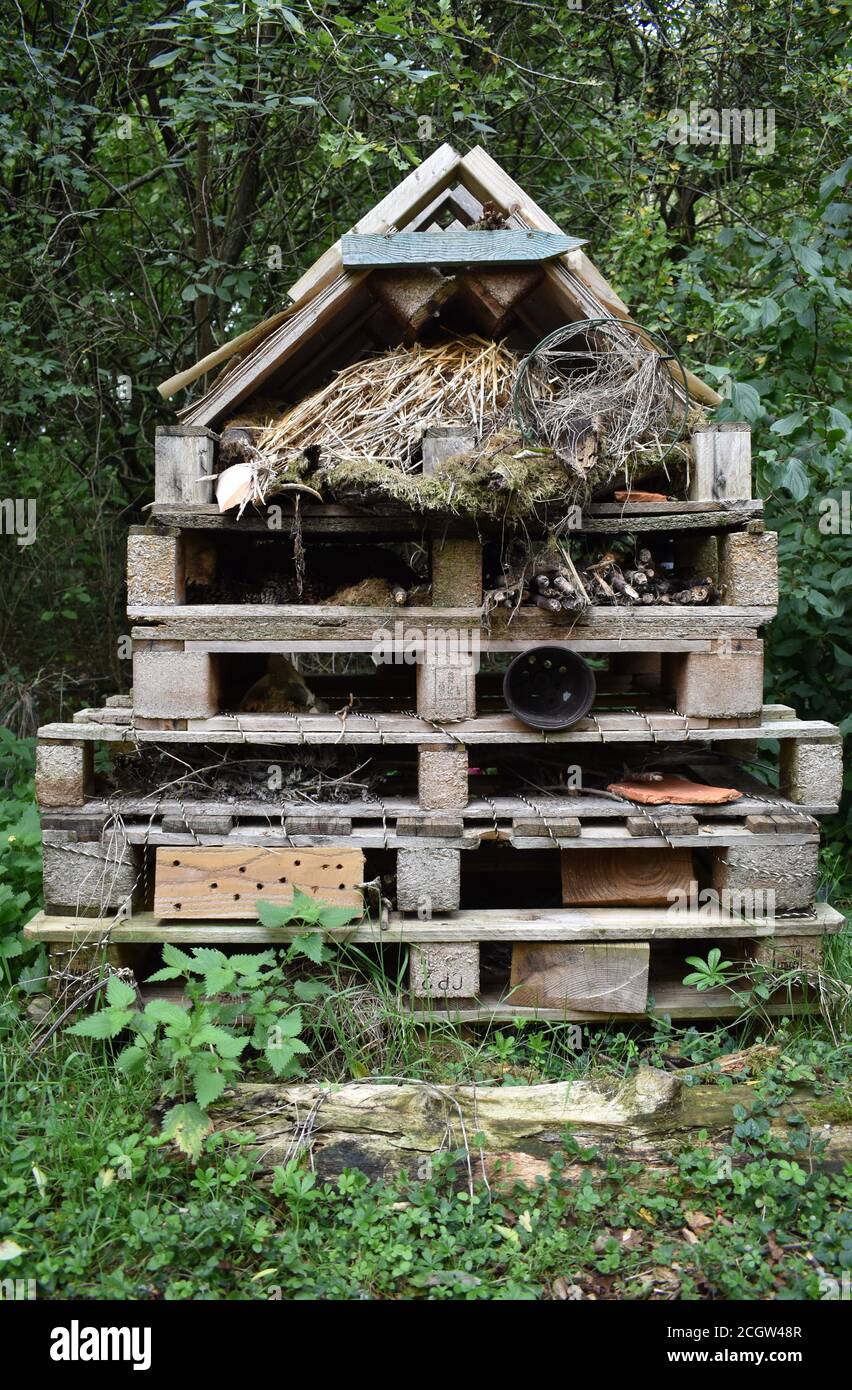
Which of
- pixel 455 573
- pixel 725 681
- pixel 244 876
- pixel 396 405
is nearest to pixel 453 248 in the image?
pixel 396 405

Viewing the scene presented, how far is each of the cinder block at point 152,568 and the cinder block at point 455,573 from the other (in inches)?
38.3

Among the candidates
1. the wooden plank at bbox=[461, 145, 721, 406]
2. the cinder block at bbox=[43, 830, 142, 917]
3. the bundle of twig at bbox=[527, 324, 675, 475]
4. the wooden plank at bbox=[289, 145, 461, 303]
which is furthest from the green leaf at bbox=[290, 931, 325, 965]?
the wooden plank at bbox=[461, 145, 721, 406]

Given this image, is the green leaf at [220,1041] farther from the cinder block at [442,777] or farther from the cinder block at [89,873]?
the cinder block at [442,777]

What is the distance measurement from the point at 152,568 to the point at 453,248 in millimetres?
1614

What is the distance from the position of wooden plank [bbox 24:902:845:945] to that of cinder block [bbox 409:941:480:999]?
0.05 meters

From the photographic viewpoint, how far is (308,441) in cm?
360

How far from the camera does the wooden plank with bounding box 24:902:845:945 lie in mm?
3537

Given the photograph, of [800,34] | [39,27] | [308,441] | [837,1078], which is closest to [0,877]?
[308,441]

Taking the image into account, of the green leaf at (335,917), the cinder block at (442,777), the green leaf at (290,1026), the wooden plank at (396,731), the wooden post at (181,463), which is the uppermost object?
the wooden post at (181,463)

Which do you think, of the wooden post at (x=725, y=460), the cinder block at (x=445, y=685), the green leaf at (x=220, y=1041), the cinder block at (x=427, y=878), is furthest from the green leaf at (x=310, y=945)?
the wooden post at (x=725, y=460)

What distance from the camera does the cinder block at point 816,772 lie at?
3.72 m

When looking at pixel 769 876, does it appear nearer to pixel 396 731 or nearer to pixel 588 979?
pixel 588 979

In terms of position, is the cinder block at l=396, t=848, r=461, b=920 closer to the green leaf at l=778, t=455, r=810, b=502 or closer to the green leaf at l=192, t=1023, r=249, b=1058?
the green leaf at l=192, t=1023, r=249, b=1058

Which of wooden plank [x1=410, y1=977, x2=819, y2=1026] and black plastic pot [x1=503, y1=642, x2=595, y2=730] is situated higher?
black plastic pot [x1=503, y1=642, x2=595, y2=730]
